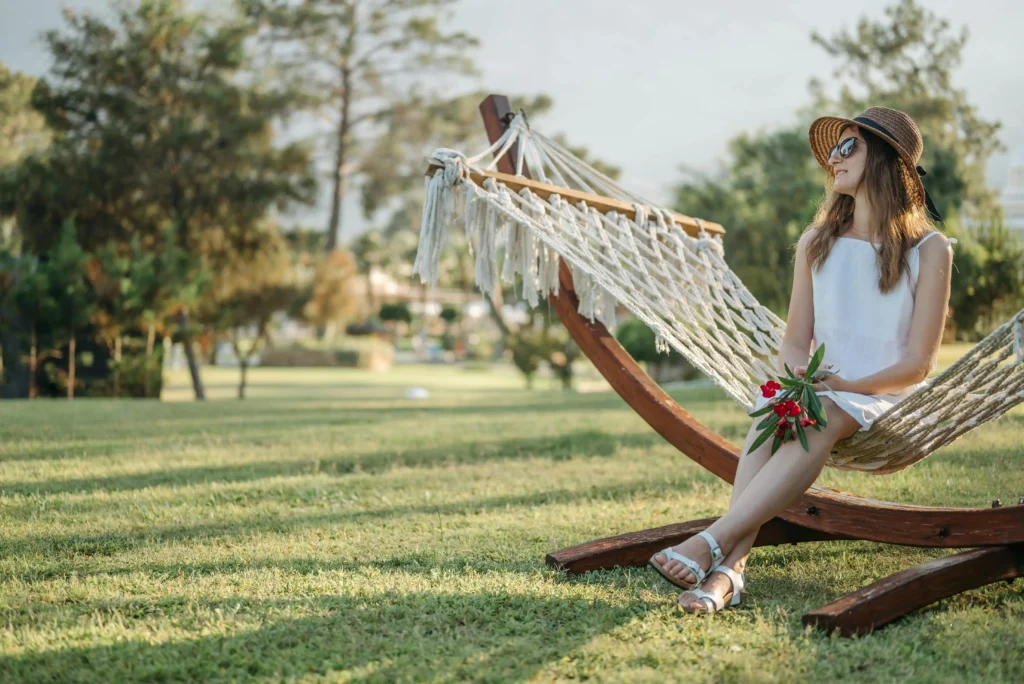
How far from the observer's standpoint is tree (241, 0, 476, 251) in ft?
54.6

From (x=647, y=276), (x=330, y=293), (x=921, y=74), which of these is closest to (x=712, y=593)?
(x=647, y=276)

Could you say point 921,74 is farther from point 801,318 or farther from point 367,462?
point 801,318

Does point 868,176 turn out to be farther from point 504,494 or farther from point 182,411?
point 182,411

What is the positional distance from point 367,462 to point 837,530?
7.14ft

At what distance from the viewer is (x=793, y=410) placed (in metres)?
1.71

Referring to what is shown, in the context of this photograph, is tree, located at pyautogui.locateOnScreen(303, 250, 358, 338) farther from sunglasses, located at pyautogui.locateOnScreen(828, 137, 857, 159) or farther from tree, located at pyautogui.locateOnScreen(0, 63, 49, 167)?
sunglasses, located at pyautogui.locateOnScreen(828, 137, 857, 159)

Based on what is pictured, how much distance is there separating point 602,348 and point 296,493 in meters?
1.25

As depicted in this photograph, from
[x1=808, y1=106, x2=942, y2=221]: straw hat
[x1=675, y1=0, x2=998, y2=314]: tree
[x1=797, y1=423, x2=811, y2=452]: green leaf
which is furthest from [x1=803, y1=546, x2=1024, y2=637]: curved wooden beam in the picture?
[x1=675, y1=0, x2=998, y2=314]: tree

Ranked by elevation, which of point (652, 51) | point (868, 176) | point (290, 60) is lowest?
point (868, 176)

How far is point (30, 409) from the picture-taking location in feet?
17.3

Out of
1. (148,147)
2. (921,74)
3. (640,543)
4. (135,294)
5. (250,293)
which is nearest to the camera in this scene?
(640,543)

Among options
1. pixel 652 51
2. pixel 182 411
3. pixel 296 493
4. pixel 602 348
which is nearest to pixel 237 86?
pixel 182 411

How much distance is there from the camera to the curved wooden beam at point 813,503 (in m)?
1.77

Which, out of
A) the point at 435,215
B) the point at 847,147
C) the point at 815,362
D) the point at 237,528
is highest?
the point at 847,147
